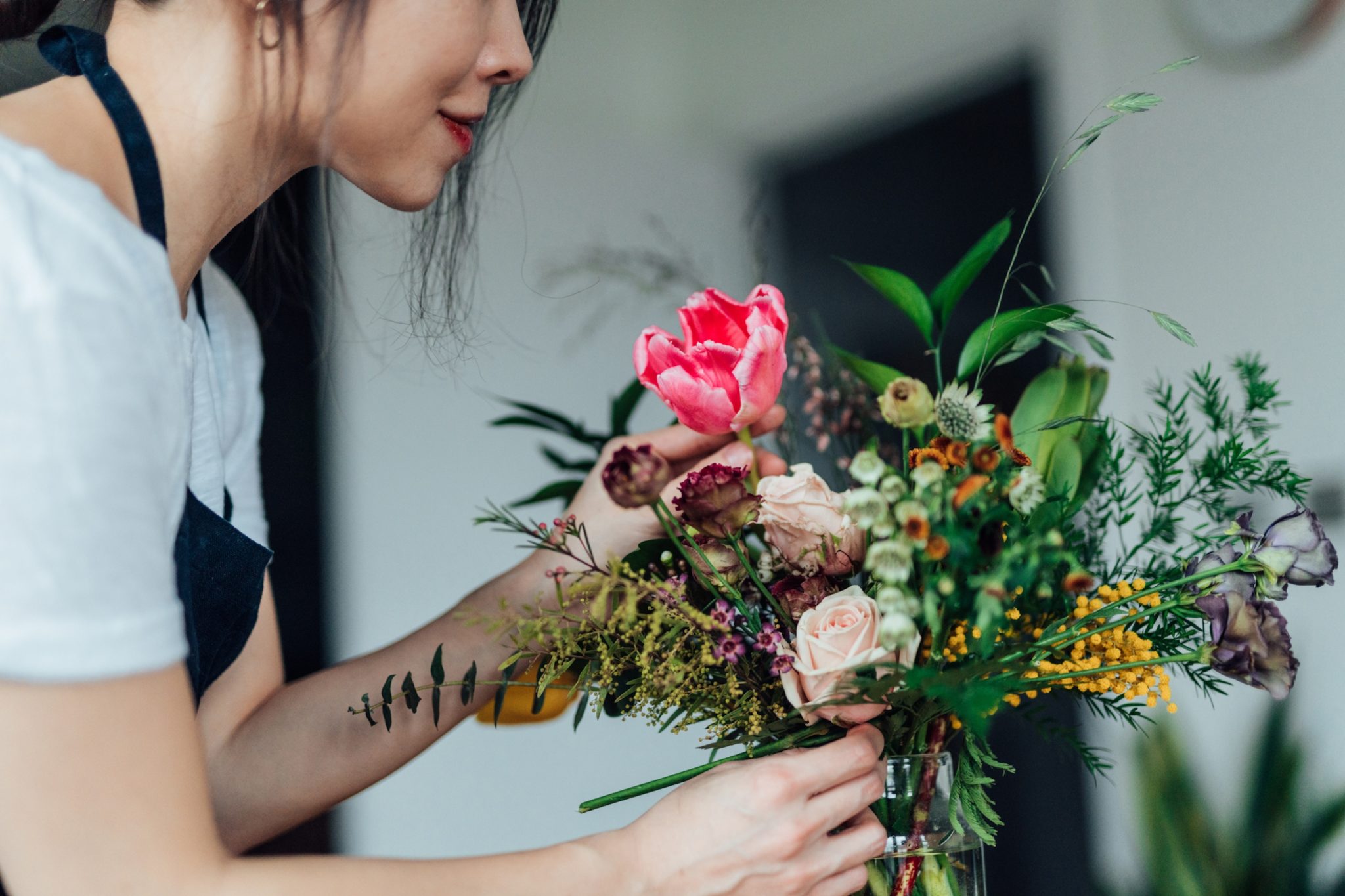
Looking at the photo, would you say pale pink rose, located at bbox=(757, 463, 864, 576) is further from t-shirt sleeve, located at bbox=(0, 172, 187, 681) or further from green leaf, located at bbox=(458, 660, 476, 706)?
t-shirt sleeve, located at bbox=(0, 172, 187, 681)

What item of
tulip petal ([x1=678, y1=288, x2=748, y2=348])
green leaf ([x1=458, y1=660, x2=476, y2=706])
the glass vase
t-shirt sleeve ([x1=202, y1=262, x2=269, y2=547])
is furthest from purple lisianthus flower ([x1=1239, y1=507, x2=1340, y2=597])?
t-shirt sleeve ([x1=202, y1=262, x2=269, y2=547])

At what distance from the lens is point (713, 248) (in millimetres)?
2574

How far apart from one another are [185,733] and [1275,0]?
1.62m

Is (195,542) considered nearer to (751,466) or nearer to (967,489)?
(751,466)

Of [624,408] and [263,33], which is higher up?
[263,33]

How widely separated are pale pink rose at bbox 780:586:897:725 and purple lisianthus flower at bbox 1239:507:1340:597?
218 mm

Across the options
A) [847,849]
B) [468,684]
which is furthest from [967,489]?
[468,684]

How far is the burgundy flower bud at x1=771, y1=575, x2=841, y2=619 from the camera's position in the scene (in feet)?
2.02

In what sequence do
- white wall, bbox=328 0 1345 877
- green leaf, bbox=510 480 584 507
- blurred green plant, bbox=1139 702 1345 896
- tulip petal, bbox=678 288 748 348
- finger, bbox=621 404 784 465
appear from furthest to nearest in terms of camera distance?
white wall, bbox=328 0 1345 877
blurred green plant, bbox=1139 702 1345 896
green leaf, bbox=510 480 584 507
finger, bbox=621 404 784 465
tulip petal, bbox=678 288 748 348

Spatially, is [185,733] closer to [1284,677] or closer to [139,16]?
[139,16]

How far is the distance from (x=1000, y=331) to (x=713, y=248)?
1978 mm

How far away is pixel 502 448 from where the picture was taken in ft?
7.07

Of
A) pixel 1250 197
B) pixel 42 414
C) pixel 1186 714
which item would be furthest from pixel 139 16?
pixel 1186 714

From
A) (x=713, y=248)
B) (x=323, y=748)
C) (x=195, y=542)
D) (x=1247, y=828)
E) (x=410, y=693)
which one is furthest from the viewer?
(x=713, y=248)
